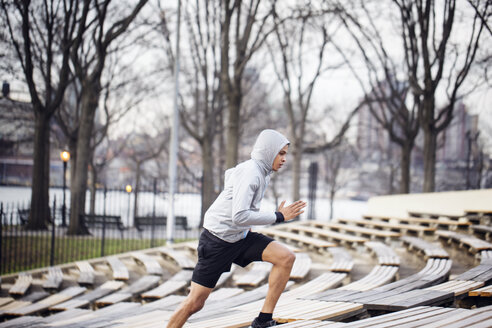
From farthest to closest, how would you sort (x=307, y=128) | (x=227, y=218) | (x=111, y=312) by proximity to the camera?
(x=307, y=128)
(x=111, y=312)
(x=227, y=218)

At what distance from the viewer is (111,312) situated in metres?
6.80

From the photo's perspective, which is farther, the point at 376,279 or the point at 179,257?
the point at 179,257

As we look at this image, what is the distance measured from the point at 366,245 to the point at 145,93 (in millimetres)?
20949

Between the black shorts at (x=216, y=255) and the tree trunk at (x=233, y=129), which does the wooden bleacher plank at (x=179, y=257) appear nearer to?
the tree trunk at (x=233, y=129)

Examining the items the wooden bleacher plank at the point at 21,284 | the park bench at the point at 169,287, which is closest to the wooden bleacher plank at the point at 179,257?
the park bench at the point at 169,287

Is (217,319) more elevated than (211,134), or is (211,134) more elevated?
(211,134)

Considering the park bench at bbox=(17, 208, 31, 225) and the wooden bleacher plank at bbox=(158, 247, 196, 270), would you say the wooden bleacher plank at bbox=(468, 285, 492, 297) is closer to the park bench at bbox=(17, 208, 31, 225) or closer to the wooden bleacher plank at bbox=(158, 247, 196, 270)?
the wooden bleacher plank at bbox=(158, 247, 196, 270)

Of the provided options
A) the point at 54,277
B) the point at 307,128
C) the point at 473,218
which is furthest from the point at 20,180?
the point at 307,128

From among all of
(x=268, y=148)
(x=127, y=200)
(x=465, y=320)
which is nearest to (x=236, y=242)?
(x=268, y=148)

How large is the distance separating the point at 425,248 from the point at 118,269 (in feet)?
20.8

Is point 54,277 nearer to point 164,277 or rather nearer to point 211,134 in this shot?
point 164,277

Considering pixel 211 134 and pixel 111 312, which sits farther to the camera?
pixel 211 134

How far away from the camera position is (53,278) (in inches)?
400

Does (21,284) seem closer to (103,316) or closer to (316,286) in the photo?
(103,316)
